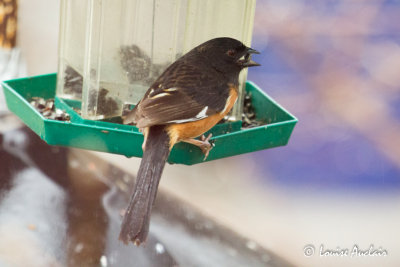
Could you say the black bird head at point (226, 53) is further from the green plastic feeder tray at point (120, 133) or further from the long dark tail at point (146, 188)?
the long dark tail at point (146, 188)

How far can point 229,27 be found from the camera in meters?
3.56

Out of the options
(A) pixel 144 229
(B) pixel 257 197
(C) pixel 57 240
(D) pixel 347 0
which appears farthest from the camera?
(B) pixel 257 197

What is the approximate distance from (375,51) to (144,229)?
124 inches

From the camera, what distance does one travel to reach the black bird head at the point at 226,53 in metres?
3.30

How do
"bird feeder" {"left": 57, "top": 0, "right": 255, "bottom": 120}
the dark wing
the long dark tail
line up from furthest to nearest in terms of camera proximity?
"bird feeder" {"left": 57, "top": 0, "right": 255, "bottom": 120}, the dark wing, the long dark tail

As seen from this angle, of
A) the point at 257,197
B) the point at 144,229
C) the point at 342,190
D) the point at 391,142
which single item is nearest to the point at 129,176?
the point at 257,197

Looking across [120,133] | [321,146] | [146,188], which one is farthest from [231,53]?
[321,146]

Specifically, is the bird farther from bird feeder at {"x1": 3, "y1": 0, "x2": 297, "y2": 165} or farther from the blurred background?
the blurred background

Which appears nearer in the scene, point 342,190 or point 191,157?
point 191,157

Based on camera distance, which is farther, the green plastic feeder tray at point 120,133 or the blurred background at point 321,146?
the blurred background at point 321,146

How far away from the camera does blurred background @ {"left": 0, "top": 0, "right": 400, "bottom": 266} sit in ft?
17.1

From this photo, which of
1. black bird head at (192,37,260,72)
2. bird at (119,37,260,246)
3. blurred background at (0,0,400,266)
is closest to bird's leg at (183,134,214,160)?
bird at (119,37,260,246)

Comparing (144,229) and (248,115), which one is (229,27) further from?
(144,229)

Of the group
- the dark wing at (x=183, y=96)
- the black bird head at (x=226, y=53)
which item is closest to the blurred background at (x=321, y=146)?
the black bird head at (x=226, y=53)
